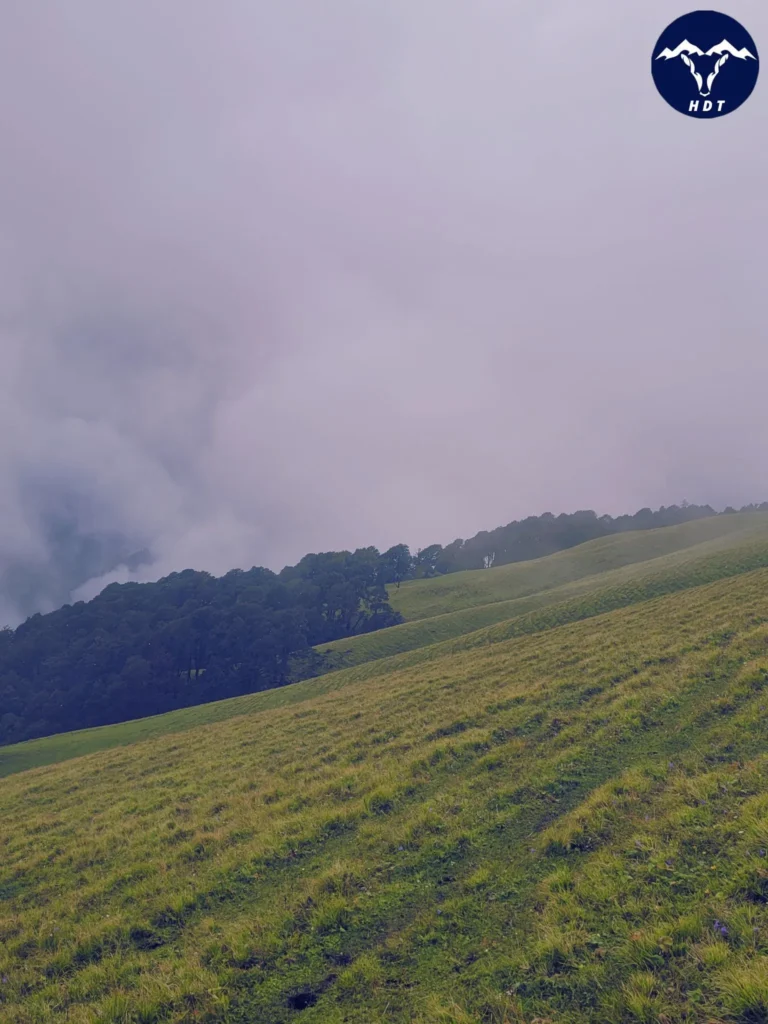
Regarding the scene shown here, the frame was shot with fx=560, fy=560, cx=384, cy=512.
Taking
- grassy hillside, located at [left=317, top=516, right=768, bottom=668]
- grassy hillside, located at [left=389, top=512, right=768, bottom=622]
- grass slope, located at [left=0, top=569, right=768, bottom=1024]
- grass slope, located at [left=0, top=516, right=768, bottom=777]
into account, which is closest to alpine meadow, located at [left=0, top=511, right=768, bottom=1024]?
grass slope, located at [left=0, top=569, right=768, bottom=1024]

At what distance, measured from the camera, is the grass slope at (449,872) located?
8.51m

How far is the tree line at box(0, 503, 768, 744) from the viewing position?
9319 centimetres

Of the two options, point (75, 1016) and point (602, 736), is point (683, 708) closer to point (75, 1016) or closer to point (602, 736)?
point (602, 736)

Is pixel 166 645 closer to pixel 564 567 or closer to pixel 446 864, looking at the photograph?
pixel 564 567

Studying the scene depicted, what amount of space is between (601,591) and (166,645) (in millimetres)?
77704

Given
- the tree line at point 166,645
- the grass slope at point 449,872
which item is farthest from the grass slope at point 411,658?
the tree line at point 166,645

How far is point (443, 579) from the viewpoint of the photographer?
142 m

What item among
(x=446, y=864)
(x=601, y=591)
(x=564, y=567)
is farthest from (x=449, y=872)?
(x=564, y=567)

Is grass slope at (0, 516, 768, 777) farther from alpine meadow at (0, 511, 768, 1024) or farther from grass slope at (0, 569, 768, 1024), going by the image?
grass slope at (0, 569, 768, 1024)

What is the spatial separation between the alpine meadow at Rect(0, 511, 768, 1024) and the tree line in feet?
A: 176

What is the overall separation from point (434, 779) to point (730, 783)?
825cm

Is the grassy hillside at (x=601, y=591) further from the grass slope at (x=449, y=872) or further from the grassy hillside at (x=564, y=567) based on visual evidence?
the grassy hillside at (x=564, y=567)

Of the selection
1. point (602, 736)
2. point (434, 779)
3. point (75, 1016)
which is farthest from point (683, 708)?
point (75, 1016)

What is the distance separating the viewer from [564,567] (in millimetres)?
116125
